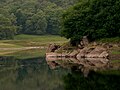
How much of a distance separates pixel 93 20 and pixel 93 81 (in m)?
48.5

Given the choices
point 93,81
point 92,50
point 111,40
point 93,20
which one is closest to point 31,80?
point 93,81

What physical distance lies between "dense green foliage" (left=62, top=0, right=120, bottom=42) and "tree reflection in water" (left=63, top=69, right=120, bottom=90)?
3343cm

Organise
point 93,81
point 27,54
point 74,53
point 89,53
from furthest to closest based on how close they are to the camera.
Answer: point 27,54 → point 74,53 → point 89,53 → point 93,81

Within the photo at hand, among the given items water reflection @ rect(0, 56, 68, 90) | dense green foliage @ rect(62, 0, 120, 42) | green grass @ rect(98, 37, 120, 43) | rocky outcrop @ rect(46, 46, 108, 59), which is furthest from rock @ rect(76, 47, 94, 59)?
water reflection @ rect(0, 56, 68, 90)

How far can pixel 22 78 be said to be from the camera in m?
65.4

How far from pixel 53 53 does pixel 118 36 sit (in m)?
21.9

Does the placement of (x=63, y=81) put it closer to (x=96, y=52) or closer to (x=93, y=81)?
(x=93, y=81)

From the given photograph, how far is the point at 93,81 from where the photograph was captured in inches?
2048

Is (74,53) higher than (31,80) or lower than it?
lower

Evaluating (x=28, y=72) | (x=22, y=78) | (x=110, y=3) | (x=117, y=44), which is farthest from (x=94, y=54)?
(x=22, y=78)

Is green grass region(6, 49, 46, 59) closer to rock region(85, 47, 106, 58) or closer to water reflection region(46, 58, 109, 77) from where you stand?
rock region(85, 47, 106, 58)

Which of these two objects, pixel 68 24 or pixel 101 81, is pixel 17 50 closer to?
pixel 68 24

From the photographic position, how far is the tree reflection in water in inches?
1832

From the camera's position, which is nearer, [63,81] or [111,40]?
[63,81]
